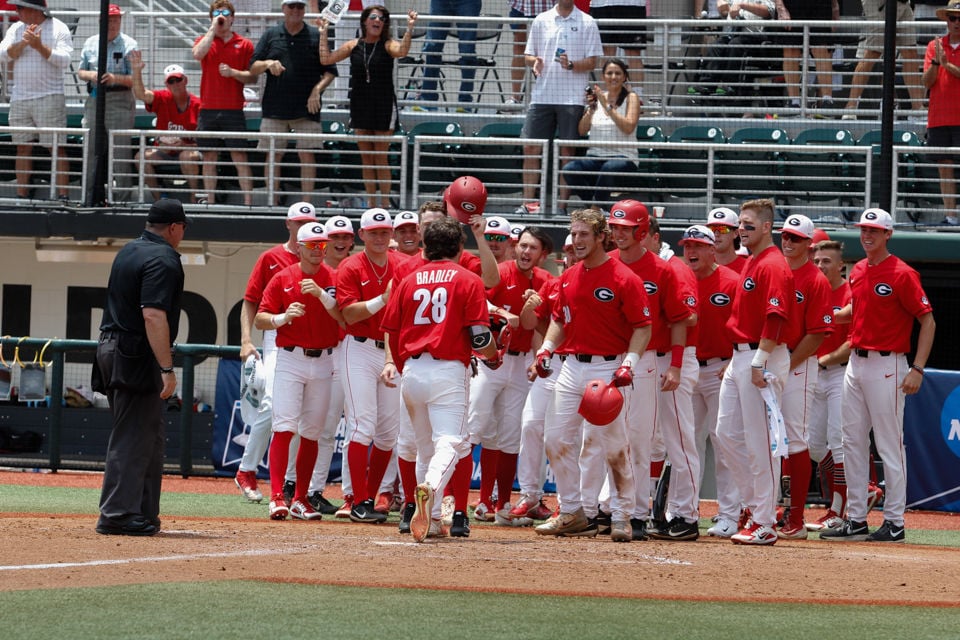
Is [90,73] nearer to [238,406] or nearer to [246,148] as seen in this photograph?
[246,148]

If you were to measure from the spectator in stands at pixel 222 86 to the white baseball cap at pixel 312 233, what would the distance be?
520cm

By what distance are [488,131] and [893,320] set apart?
23.2ft

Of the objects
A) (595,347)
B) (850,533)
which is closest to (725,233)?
(595,347)

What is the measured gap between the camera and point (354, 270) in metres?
9.31

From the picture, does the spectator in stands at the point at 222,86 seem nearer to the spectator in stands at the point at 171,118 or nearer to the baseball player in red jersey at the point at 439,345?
the spectator in stands at the point at 171,118

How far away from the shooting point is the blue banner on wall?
40.0 ft

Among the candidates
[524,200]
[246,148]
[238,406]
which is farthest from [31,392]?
[524,200]

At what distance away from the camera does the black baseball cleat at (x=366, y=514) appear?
30.6 ft

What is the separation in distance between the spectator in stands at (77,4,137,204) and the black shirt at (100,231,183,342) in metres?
6.96

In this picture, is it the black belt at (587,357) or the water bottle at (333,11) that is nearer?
the black belt at (587,357)

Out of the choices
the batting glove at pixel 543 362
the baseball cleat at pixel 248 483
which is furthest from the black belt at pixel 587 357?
the baseball cleat at pixel 248 483

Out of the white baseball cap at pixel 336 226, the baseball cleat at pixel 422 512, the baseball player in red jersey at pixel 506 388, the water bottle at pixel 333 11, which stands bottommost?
the baseball cleat at pixel 422 512

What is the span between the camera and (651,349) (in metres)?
8.66

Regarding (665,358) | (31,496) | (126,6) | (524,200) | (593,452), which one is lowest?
(31,496)
